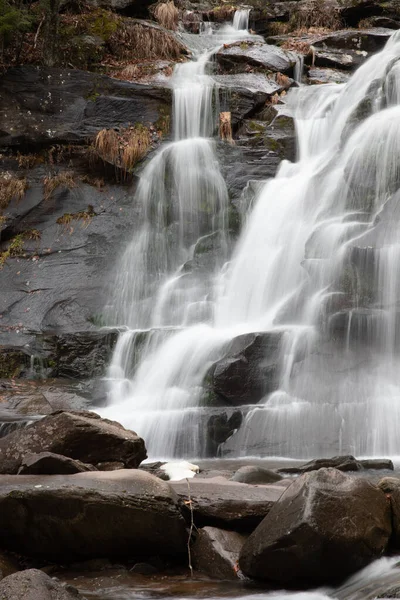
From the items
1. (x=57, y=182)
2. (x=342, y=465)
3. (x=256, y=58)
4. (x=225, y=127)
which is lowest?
(x=342, y=465)

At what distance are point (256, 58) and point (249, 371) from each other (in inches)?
458

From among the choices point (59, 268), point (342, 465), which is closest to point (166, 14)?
point (59, 268)

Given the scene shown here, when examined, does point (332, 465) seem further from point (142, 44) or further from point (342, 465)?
point (142, 44)

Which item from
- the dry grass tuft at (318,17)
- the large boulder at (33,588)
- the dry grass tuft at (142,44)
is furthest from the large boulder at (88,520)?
the dry grass tuft at (318,17)

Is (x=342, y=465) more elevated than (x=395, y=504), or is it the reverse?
(x=395, y=504)

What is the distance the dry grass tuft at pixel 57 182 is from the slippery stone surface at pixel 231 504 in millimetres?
11277

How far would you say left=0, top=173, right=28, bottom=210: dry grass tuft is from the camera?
14758 millimetres

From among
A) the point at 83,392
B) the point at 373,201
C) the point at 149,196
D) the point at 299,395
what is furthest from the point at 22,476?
the point at 149,196

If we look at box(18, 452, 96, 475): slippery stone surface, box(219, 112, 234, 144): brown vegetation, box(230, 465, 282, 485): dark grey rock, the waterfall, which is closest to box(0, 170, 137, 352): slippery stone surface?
box(219, 112, 234, 144): brown vegetation

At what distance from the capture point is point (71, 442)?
5.46m

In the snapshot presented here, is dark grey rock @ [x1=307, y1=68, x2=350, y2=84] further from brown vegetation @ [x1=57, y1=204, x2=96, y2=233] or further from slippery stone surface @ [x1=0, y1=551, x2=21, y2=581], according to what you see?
slippery stone surface @ [x1=0, y1=551, x2=21, y2=581]

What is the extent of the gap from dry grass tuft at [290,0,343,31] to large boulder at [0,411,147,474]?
18412mm

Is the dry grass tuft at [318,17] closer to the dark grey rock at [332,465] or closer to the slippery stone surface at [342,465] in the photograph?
the slippery stone surface at [342,465]

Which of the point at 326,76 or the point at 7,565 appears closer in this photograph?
the point at 7,565
